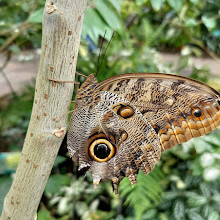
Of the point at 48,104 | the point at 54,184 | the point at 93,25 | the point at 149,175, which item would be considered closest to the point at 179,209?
the point at 149,175

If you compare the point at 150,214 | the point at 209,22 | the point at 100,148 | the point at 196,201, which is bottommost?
the point at 150,214

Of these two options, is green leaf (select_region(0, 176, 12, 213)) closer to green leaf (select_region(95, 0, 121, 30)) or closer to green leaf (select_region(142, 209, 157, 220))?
green leaf (select_region(95, 0, 121, 30))

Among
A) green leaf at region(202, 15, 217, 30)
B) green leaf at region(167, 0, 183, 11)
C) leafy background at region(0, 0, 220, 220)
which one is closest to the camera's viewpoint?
green leaf at region(167, 0, 183, 11)

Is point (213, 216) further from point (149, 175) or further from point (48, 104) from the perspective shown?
point (48, 104)

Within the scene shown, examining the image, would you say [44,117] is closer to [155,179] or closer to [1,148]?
[155,179]

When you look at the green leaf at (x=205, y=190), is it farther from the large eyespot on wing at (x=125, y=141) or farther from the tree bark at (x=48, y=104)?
the tree bark at (x=48, y=104)

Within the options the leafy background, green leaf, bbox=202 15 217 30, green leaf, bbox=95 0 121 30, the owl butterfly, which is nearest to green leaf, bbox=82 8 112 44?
green leaf, bbox=95 0 121 30
